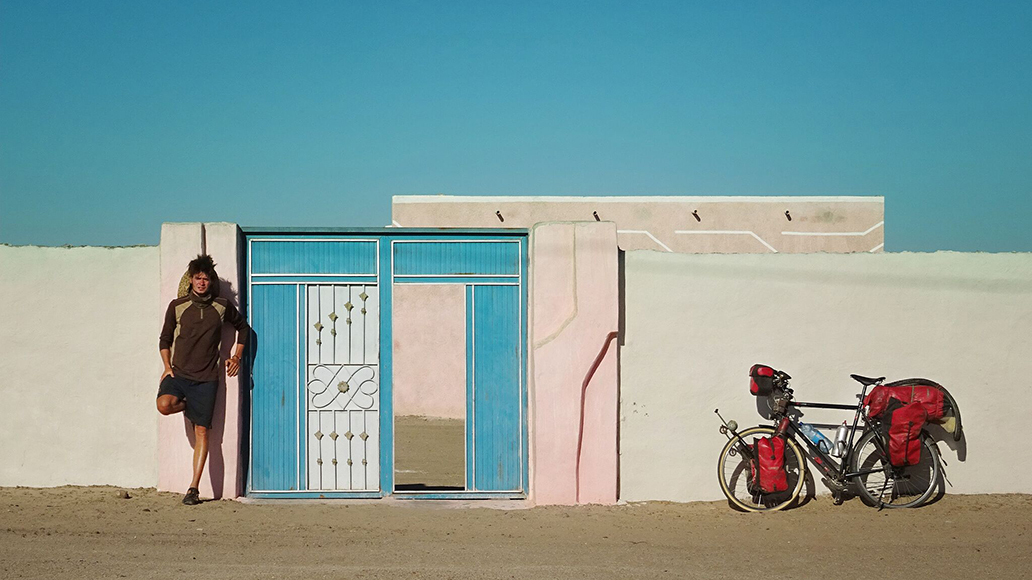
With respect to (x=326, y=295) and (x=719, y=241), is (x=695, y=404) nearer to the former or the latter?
(x=326, y=295)

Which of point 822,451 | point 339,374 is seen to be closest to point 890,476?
point 822,451

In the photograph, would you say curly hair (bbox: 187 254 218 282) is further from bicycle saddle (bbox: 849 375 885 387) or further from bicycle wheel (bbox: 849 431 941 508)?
bicycle wheel (bbox: 849 431 941 508)

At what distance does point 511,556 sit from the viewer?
6.23m

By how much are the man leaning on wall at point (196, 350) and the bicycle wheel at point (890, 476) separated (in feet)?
17.2

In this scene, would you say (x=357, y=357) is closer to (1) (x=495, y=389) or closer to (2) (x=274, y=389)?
(2) (x=274, y=389)

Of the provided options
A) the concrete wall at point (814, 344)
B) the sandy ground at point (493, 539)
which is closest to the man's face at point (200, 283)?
the sandy ground at point (493, 539)

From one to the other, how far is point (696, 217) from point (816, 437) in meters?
11.7

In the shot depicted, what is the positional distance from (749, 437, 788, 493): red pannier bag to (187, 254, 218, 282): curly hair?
4609 mm

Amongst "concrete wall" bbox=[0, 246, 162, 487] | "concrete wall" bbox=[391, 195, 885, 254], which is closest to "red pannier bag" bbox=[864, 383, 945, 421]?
"concrete wall" bbox=[0, 246, 162, 487]

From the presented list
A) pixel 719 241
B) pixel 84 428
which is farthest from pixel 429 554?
pixel 719 241

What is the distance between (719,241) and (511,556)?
13915 millimetres

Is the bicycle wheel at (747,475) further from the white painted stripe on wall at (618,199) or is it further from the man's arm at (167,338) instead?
the white painted stripe on wall at (618,199)

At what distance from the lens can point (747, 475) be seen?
775 cm

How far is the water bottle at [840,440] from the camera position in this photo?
303 inches
